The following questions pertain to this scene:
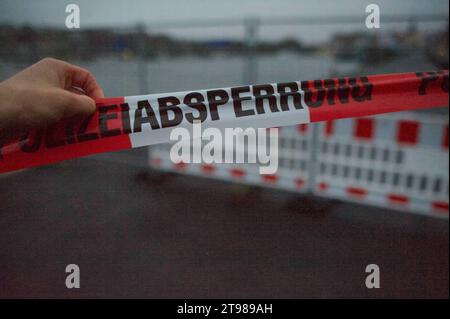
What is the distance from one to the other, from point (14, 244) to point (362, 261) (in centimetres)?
273

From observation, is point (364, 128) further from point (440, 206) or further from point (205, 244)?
point (205, 244)

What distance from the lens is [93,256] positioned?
2.91 meters

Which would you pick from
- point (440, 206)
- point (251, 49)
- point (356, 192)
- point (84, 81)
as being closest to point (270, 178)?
point (356, 192)

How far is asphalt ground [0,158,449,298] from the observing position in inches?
102

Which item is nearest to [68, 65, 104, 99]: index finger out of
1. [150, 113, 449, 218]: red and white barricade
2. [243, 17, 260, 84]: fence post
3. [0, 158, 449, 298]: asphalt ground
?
[0, 158, 449, 298]: asphalt ground

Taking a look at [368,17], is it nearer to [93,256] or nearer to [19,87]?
[19,87]

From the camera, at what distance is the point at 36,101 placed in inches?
60.2

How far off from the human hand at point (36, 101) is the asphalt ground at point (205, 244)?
4.60ft

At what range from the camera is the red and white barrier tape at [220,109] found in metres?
1.75

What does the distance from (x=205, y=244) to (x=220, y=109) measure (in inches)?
59.7

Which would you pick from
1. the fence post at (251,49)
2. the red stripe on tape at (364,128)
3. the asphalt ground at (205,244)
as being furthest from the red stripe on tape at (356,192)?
the fence post at (251,49)

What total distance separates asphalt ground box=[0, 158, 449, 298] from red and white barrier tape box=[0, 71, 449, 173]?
1204mm

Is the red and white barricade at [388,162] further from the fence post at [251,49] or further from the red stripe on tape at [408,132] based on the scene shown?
the fence post at [251,49]
